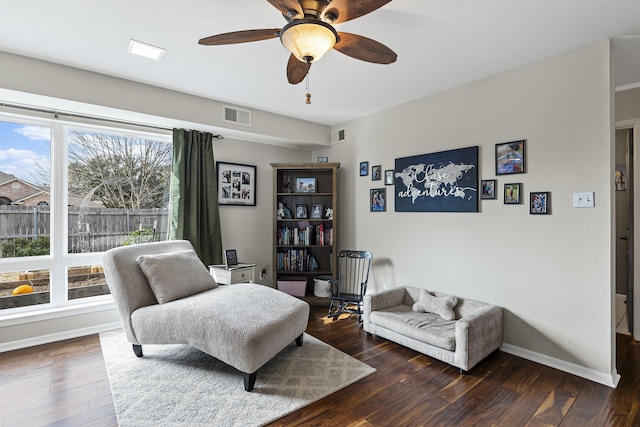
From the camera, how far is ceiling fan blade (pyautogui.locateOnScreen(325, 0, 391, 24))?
1.51 m

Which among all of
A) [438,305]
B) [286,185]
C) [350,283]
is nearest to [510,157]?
[438,305]

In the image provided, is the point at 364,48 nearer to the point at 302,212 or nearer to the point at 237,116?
the point at 237,116

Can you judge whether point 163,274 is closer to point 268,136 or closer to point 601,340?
point 268,136

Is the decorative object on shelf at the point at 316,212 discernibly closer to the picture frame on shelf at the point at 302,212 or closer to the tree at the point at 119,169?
the picture frame on shelf at the point at 302,212

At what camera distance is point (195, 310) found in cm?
243

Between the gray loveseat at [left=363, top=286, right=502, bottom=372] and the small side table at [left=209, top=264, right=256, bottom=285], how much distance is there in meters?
1.47

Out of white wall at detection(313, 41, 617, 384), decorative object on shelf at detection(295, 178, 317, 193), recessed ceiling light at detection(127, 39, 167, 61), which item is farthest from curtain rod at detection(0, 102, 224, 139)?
white wall at detection(313, 41, 617, 384)

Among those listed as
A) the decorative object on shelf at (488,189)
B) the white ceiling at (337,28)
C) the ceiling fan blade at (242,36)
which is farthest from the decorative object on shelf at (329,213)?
the ceiling fan blade at (242,36)

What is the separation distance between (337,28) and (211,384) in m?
2.72

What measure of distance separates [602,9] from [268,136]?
3264 mm

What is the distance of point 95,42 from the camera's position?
2367mm

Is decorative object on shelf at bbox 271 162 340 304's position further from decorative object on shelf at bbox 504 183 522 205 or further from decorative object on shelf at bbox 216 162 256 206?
decorative object on shelf at bbox 504 183 522 205

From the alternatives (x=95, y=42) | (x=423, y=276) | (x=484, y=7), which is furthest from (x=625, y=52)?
(x=95, y=42)

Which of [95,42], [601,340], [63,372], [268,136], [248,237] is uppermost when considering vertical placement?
[95,42]
